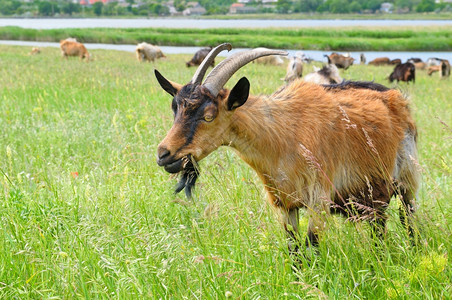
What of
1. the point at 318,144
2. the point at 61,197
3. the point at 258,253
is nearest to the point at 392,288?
the point at 258,253

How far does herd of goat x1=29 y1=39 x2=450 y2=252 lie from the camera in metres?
3.62

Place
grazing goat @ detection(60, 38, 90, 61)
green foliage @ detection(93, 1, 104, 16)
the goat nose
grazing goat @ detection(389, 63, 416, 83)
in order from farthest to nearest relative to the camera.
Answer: green foliage @ detection(93, 1, 104, 16) < grazing goat @ detection(60, 38, 90, 61) < grazing goat @ detection(389, 63, 416, 83) < the goat nose

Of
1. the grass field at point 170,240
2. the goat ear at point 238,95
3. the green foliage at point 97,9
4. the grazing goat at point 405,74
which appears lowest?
the green foliage at point 97,9

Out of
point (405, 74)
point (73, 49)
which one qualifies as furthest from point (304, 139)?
point (73, 49)

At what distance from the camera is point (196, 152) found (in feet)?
11.8

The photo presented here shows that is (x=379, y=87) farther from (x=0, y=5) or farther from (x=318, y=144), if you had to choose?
(x=0, y=5)

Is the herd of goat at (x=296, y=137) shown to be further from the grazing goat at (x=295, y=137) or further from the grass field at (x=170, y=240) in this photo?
the grass field at (x=170, y=240)

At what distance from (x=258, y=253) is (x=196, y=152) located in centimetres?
81

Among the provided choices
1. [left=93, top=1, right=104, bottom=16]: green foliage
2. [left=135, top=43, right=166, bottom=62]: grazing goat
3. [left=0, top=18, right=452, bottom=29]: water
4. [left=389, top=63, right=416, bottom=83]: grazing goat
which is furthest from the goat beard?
[left=93, top=1, right=104, bottom=16]: green foliage

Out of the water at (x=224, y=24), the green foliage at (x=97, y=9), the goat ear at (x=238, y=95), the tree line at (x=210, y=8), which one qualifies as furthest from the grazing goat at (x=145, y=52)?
the green foliage at (x=97, y=9)

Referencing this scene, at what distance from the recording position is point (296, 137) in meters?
3.85

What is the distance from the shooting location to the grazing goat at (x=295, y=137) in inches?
142

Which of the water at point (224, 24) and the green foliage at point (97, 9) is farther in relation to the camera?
the green foliage at point (97, 9)

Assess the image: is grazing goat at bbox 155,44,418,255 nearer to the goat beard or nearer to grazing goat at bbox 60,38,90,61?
the goat beard
